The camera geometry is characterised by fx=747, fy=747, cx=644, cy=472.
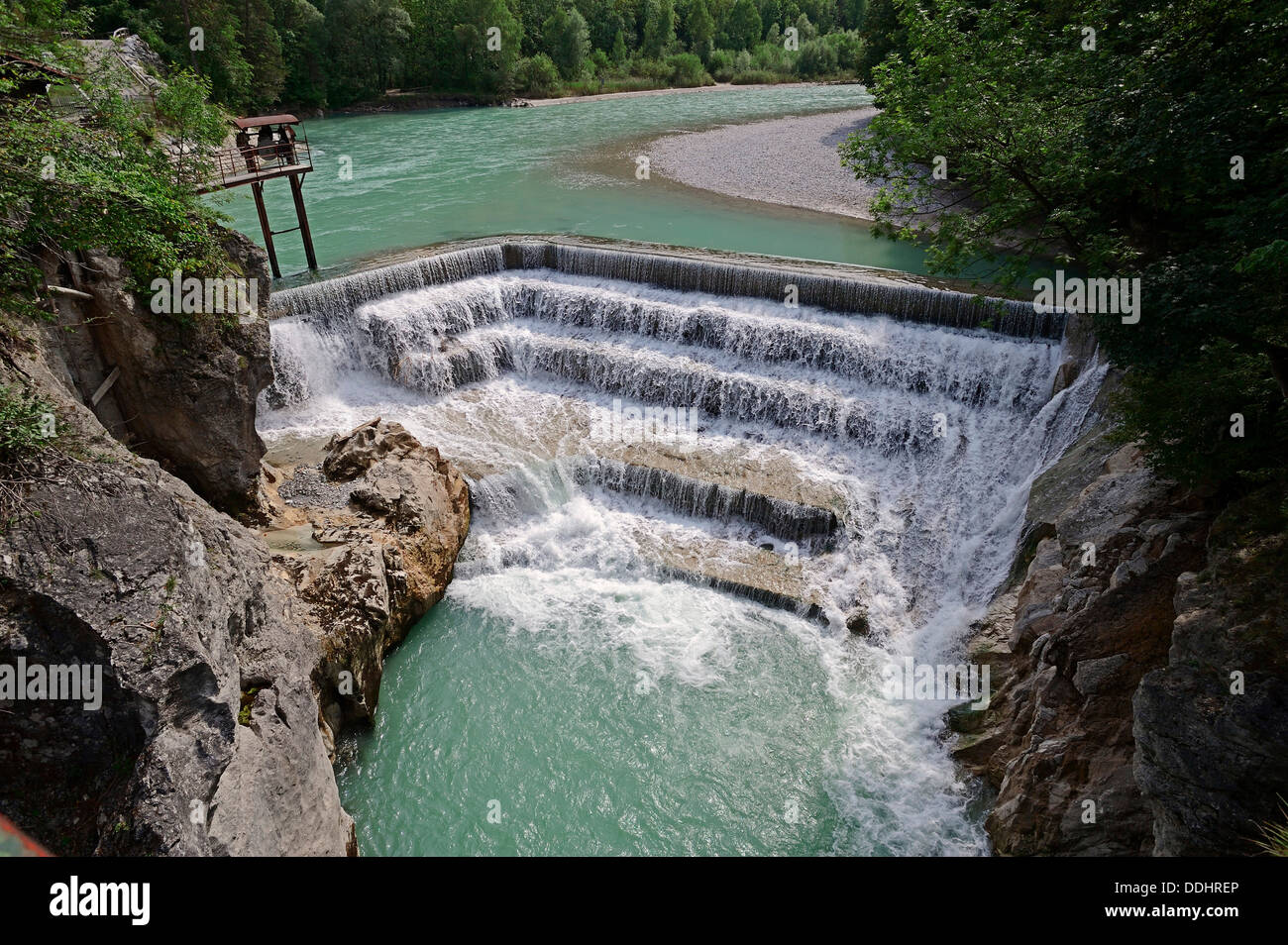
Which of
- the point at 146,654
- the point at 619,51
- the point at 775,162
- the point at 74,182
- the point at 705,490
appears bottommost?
the point at 705,490

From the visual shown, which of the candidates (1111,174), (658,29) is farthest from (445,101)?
(1111,174)

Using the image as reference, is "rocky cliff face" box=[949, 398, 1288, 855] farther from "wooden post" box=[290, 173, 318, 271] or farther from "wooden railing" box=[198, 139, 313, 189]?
"wooden post" box=[290, 173, 318, 271]

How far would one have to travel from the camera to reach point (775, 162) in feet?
104

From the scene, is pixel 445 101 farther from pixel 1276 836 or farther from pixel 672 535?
pixel 1276 836

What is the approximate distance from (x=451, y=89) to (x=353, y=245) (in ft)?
135

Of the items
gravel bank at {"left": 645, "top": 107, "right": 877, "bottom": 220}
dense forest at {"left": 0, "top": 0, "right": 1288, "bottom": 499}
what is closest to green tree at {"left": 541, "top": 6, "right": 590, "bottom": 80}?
gravel bank at {"left": 645, "top": 107, "right": 877, "bottom": 220}

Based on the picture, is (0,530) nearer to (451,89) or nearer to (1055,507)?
(1055,507)

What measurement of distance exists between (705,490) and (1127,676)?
7.25 m

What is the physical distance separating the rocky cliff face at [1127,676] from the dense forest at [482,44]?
2605 cm

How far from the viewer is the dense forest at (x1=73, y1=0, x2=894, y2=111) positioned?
36.8 m

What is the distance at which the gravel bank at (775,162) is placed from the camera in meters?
26.6

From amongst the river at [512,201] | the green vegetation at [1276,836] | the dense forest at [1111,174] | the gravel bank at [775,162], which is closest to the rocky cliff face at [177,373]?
the dense forest at [1111,174]
